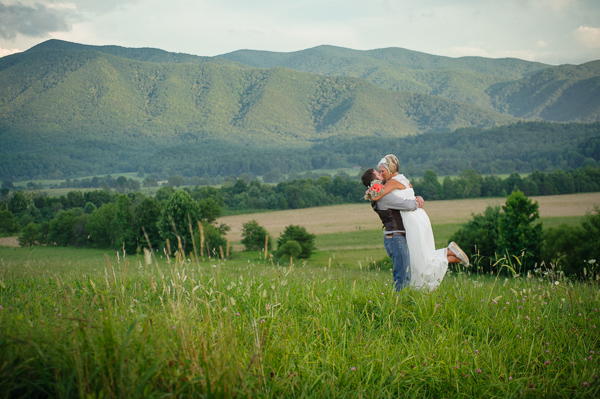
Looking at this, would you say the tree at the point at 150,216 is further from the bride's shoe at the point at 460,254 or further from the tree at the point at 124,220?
the bride's shoe at the point at 460,254

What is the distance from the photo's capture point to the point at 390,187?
622 centimetres

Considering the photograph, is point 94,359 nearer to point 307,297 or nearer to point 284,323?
point 284,323

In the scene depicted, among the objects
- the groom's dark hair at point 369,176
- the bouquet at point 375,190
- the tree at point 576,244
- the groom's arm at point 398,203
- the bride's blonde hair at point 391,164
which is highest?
the bride's blonde hair at point 391,164

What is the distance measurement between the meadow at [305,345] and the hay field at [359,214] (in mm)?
55713

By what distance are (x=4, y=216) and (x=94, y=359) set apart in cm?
8120

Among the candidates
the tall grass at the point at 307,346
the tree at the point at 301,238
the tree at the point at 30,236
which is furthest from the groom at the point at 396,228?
the tree at the point at 30,236

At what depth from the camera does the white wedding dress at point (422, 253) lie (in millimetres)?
5930

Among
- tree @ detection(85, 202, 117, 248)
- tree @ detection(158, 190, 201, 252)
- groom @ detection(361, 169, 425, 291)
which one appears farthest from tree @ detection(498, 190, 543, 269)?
tree @ detection(85, 202, 117, 248)

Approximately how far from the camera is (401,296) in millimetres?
4895

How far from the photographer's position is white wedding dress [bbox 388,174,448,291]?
5.93 m

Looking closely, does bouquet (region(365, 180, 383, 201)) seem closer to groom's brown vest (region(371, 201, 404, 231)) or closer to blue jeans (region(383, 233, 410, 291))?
groom's brown vest (region(371, 201, 404, 231))

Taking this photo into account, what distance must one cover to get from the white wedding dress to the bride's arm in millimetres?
82

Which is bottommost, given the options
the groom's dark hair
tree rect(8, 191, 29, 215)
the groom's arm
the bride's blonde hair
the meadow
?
tree rect(8, 191, 29, 215)

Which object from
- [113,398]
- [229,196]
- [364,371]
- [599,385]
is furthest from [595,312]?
[229,196]
